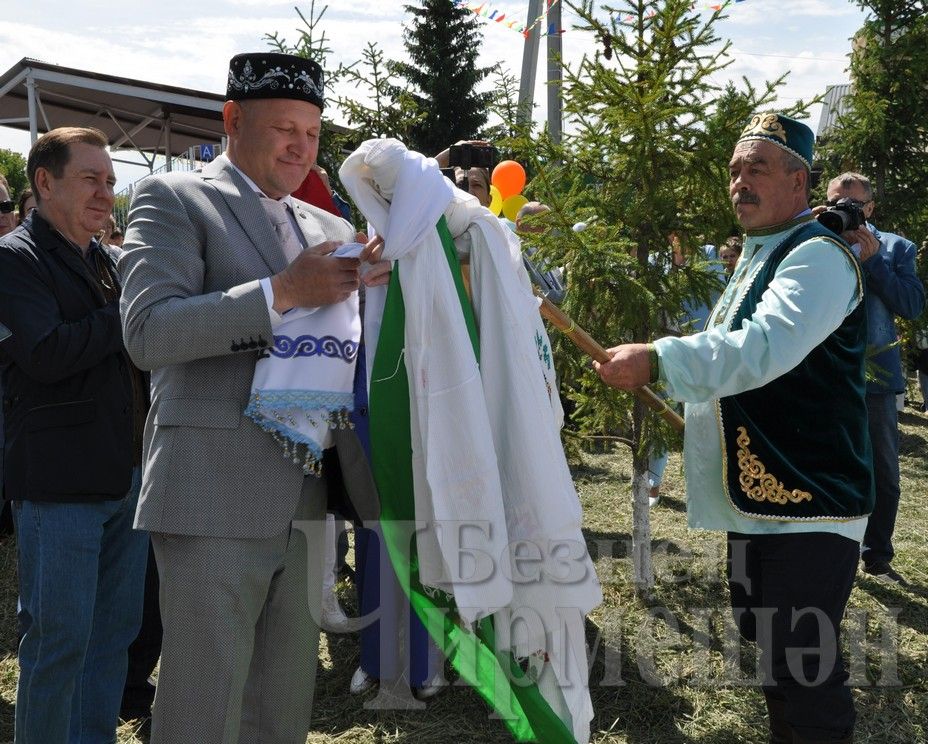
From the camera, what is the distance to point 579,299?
13.5 ft

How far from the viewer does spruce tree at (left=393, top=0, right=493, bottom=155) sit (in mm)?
25297

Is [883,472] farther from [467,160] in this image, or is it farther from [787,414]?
[467,160]

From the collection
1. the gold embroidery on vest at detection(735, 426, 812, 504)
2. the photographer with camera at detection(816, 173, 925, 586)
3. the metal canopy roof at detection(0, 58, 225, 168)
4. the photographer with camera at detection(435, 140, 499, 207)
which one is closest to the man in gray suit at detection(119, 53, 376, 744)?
the photographer with camera at detection(435, 140, 499, 207)

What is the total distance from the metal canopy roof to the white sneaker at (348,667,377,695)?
9.38 m

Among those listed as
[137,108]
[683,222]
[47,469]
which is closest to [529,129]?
[683,222]

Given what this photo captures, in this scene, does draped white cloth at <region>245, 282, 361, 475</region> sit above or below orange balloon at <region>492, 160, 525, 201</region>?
below

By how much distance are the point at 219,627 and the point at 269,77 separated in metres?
1.28

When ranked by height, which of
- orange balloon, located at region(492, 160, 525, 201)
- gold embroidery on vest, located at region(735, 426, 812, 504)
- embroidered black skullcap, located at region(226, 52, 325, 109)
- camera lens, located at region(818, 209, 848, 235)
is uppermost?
orange balloon, located at region(492, 160, 525, 201)

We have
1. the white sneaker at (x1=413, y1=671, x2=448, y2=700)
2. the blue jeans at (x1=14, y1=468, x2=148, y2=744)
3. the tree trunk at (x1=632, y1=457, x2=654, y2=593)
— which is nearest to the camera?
the blue jeans at (x1=14, y1=468, x2=148, y2=744)

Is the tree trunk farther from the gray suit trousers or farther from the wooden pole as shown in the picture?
the gray suit trousers

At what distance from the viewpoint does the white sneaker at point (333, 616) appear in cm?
438

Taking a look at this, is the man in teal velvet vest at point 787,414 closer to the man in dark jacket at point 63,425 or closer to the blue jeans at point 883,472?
the man in dark jacket at point 63,425

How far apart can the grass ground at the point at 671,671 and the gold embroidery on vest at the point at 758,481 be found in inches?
47.6

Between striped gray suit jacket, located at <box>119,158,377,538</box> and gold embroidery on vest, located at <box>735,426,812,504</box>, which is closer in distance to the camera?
striped gray suit jacket, located at <box>119,158,377,538</box>
